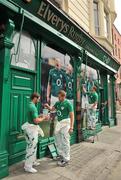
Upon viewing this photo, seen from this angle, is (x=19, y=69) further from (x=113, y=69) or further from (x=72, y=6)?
(x=113, y=69)

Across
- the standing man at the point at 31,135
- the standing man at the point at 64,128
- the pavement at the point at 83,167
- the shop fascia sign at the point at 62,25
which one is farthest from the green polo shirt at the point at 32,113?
the shop fascia sign at the point at 62,25

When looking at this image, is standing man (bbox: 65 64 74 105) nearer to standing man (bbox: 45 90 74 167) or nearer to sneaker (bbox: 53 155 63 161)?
standing man (bbox: 45 90 74 167)

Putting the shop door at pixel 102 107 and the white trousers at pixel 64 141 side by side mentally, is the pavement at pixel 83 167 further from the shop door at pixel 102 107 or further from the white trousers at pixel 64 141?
the shop door at pixel 102 107

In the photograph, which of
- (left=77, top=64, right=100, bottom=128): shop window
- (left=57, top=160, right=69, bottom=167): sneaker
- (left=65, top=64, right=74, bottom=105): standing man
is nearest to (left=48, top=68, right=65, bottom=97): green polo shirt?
(left=65, top=64, right=74, bottom=105): standing man

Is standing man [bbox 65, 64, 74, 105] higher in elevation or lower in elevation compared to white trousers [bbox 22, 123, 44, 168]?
higher

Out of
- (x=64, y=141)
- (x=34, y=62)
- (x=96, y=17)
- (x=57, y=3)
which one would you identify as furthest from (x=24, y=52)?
(x=96, y=17)

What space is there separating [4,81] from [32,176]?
2202 mm

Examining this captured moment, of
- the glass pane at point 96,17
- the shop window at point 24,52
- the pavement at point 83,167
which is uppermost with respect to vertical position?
the glass pane at point 96,17

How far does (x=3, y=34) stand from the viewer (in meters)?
5.02

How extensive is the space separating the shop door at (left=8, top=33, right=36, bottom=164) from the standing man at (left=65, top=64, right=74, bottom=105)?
2.04 meters

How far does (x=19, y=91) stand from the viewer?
577 centimetres

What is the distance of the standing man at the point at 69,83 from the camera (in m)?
8.12

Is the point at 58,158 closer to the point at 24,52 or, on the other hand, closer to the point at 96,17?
the point at 24,52

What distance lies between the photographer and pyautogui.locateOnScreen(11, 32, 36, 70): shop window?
5.79 meters
